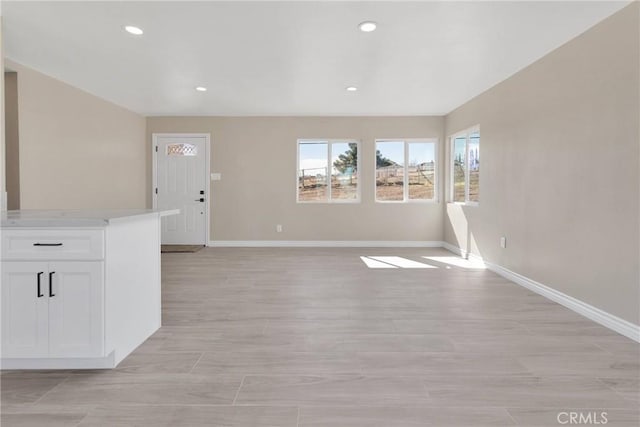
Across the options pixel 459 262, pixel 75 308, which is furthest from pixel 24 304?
pixel 459 262

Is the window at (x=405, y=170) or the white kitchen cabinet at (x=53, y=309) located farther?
the window at (x=405, y=170)

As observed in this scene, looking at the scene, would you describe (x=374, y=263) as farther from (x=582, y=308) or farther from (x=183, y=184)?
(x=183, y=184)

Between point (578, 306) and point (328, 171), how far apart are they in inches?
177

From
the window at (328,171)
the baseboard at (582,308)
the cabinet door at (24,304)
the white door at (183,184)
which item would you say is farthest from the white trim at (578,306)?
the white door at (183,184)

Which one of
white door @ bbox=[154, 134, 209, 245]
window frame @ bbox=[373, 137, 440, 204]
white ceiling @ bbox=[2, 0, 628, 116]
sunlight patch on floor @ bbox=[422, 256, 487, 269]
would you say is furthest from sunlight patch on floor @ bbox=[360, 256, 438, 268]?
white door @ bbox=[154, 134, 209, 245]

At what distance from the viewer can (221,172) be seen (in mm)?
6609

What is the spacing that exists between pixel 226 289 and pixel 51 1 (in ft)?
9.11

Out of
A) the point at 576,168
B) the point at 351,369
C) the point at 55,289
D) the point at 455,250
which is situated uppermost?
the point at 576,168

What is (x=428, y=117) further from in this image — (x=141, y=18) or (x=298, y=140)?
(x=141, y=18)

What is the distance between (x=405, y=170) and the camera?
6.71 meters

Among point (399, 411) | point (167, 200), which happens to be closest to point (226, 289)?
point (399, 411)

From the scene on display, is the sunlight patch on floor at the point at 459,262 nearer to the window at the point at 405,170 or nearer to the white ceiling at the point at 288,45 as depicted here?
the window at the point at 405,170

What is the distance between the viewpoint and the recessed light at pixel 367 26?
116 inches

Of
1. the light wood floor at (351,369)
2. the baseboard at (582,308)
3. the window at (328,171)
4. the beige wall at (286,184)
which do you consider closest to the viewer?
the light wood floor at (351,369)
